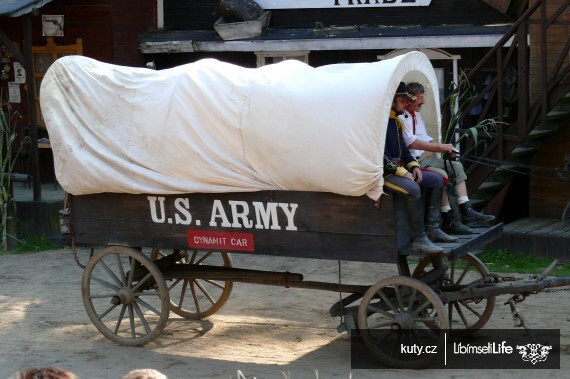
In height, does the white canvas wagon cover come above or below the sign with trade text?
below

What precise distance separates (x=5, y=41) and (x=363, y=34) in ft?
16.2

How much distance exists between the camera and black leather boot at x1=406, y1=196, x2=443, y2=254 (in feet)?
26.1

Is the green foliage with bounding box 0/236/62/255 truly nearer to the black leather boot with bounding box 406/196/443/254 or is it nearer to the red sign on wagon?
the red sign on wagon

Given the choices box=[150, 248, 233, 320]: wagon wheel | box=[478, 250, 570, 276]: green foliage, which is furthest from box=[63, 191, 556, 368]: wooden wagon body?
box=[478, 250, 570, 276]: green foliage

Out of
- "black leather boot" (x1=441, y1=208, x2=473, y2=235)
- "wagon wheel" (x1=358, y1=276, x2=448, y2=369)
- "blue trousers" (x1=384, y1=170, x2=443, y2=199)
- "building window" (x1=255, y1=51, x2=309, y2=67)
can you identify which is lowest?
"wagon wheel" (x1=358, y1=276, x2=448, y2=369)

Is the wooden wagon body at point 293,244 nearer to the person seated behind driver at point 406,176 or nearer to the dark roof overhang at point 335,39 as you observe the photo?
the person seated behind driver at point 406,176

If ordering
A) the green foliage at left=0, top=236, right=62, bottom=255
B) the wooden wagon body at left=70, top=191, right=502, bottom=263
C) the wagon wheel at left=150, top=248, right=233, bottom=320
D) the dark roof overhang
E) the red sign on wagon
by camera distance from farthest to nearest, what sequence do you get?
1. the green foliage at left=0, top=236, right=62, bottom=255
2. the dark roof overhang
3. the wagon wheel at left=150, top=248, right=233, bottom=320
4. the red sign on wagon
5. the wooden wagon body at left=70, top=191, right=502, bottom=263

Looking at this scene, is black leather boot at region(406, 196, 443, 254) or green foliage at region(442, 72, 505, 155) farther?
green foliage at region(442, 72, 505, 155)

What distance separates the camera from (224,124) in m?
8.49

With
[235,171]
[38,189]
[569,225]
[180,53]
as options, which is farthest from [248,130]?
[180,53]

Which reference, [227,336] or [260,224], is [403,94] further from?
[227,336]

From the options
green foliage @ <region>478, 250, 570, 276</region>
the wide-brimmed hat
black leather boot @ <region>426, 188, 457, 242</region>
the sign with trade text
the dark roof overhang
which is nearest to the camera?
black leather boot @ <region>426, 188, 457, 242</region>

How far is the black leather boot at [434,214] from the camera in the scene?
27.0 ft

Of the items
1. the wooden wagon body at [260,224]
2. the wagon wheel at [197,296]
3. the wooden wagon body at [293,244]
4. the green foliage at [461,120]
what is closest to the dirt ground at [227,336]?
the wagon wheel at [197,296]
